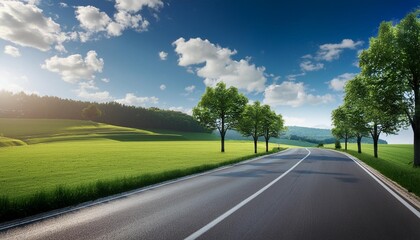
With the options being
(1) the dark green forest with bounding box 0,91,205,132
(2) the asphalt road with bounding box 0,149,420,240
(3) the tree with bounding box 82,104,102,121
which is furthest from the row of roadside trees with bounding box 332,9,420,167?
(3) the tree with bounding box 82,104,102,121

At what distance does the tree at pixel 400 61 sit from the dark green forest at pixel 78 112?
11403 centimetres

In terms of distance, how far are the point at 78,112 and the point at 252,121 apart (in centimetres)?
12544

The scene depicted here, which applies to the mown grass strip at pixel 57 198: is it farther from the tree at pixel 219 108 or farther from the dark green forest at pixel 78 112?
the dark green forest at pixel 78 112

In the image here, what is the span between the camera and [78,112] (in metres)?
150

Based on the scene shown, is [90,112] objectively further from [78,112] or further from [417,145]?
[417,145]

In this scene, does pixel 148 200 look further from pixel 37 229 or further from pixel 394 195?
pixel 394 195

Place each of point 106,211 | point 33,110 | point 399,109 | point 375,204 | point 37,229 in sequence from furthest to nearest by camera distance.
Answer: point 33,110
point 399,109
point 375,204
point 106,211
point 37,229

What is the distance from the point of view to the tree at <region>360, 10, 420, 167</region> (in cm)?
2048

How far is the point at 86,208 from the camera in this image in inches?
320

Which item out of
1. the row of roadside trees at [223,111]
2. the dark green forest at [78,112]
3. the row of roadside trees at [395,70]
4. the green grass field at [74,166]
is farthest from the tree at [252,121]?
the dark green forest at [78,112]

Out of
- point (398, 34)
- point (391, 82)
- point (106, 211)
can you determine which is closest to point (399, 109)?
point (391, 82)

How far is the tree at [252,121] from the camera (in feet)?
162

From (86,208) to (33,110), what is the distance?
151173mm

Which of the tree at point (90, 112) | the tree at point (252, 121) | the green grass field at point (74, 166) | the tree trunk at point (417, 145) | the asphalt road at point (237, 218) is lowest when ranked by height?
the green grass field at point (74, 166)
